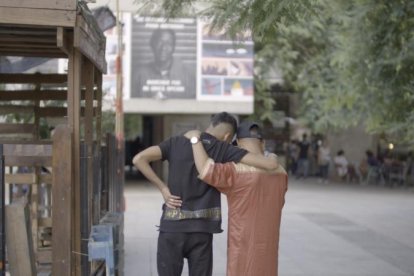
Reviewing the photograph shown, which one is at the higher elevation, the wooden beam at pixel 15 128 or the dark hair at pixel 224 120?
the dark hair at pixel 224 120

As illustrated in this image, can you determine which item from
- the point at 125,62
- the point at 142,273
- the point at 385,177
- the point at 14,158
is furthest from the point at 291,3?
the point at 385,177

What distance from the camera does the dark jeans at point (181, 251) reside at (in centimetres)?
507

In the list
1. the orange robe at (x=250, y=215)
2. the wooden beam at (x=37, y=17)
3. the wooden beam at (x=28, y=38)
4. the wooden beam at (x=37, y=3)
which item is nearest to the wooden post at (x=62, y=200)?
the wooden beam at (x=37, y=17)

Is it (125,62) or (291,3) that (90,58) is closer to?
(291,3)

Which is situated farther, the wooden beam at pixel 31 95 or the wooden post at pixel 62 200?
the wooden beam at pixel 31 95

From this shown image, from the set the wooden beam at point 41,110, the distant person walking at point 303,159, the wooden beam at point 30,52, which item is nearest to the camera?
the wooden beam at point 30,52

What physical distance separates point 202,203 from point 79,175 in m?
0.94

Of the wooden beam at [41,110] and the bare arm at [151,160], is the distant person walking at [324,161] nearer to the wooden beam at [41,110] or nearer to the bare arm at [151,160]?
the wooden beam at [41,110]

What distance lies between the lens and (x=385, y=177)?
85.5 feet

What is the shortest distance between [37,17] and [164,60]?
55.7ft

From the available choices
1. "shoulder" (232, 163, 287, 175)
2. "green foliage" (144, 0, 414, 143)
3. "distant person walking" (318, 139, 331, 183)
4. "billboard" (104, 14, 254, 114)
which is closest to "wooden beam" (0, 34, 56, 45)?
"shoulder" (232, 163, 287, 175)

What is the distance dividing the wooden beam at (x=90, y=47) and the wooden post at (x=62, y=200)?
64 cm

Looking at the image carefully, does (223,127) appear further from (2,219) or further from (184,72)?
(184,72)

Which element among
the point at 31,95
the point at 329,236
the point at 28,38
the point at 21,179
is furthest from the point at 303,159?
the point at 28,38
